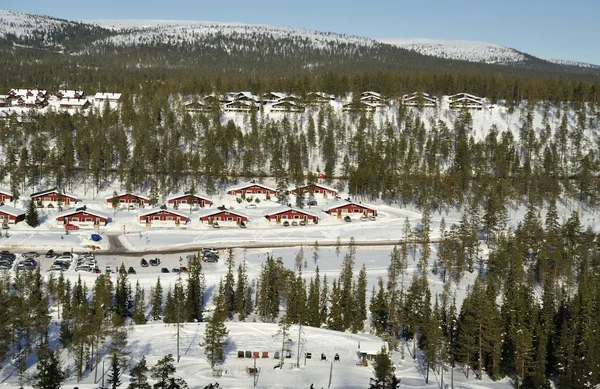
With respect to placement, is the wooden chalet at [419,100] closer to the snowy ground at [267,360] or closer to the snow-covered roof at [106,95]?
the snow-covered roof at [106,95]

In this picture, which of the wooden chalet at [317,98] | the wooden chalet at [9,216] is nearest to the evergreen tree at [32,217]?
the wooden chalet at [9,216]

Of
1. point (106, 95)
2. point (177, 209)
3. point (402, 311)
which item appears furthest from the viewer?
point (106, 95)

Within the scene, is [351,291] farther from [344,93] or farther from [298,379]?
[344,93]

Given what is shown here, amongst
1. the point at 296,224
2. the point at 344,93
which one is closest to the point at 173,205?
the point at 296,224

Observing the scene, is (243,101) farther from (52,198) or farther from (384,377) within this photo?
(384,377)

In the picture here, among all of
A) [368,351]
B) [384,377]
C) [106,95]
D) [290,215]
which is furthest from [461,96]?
[384,377]

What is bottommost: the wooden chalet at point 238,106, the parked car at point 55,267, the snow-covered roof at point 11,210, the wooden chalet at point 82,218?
the parked car at point 55,267
